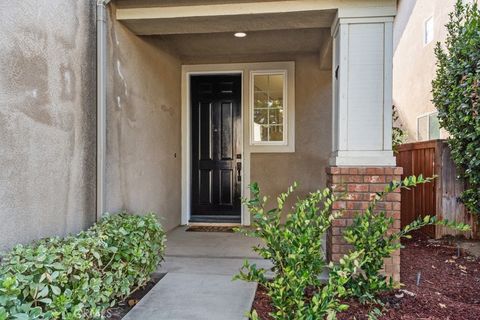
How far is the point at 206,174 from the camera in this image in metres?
5.75

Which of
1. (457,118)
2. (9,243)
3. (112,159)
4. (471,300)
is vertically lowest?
(471,300)

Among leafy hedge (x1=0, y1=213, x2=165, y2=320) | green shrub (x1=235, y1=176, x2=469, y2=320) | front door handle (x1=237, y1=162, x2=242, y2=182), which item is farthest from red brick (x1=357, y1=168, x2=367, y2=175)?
front door handle (x1=237, y1=162, x2=242, y2=182)

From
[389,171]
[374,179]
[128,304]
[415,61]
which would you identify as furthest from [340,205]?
[415,61]

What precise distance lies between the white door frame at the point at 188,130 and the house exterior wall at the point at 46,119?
8.10 ft

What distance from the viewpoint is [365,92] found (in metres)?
3.16

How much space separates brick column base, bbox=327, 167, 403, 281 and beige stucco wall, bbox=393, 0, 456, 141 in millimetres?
5563

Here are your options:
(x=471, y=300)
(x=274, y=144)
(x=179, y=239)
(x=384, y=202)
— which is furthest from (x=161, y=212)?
(x=471, y=300)

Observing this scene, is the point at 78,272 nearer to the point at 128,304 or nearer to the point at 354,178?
the point at 128,304

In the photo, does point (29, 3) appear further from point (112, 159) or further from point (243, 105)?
point (243, 105)

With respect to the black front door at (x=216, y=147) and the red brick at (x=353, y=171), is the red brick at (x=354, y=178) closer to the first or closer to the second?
the red brick at (x=353, y=171)

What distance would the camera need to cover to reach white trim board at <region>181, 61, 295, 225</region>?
539 cm

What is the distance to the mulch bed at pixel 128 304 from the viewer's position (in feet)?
8.24

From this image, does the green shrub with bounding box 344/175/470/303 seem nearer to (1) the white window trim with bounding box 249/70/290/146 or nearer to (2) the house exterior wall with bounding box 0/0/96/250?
(2) the house exterior wall with bounding box 0/0/96/250

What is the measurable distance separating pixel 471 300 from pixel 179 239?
3155 mm
